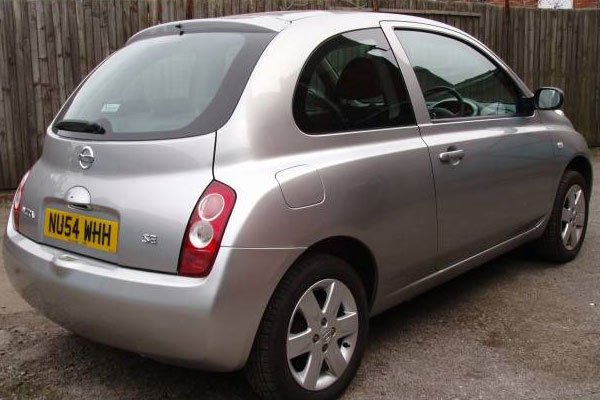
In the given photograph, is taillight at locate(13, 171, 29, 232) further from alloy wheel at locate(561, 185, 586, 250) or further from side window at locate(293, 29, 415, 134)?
alloy wheel at locate(561, 185, 586, 250)

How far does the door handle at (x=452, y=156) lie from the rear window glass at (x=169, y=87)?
3.78 feet

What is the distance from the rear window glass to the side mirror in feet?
7.67

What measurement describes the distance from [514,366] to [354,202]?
1.24 metres

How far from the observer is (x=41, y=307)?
9.55 feet

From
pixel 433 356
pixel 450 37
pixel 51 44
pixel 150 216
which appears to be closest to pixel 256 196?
pixel 150 216

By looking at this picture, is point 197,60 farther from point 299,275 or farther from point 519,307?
point 519,307

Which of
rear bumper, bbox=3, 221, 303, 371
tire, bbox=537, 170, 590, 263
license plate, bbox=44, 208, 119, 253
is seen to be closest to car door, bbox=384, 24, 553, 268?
tire, bbox=537, 170, 590, 263

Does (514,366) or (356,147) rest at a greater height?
(356,147)

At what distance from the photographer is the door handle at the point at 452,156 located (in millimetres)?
3482

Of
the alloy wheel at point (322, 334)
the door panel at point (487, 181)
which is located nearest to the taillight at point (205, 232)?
the alloy wheel at point (322, 334)

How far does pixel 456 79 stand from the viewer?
3.86 metres

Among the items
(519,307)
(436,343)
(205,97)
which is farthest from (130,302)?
(519,307)

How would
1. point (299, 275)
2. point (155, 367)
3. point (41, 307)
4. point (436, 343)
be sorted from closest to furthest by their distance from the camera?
point (299, 275), point (41, 307), point (155, 367), point (436, 343)

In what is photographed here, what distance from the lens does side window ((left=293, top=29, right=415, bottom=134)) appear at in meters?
2.92
